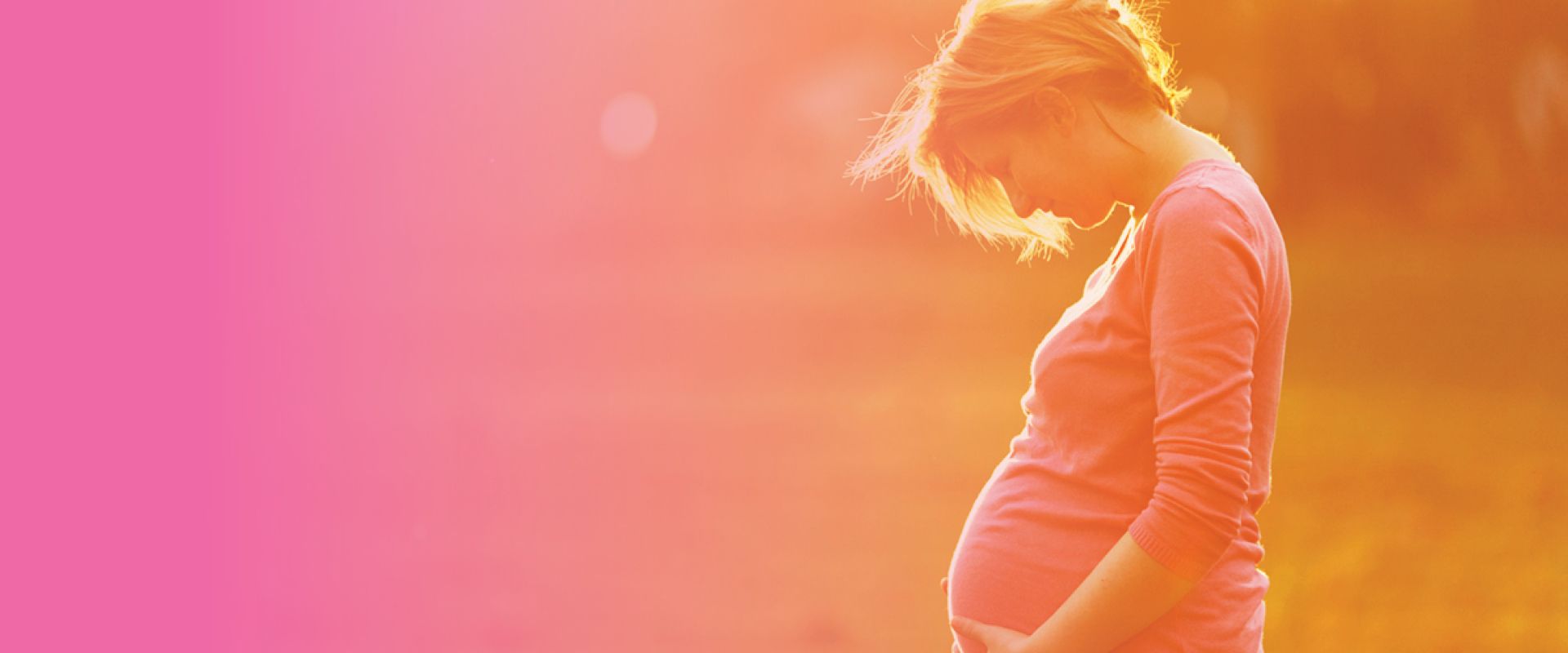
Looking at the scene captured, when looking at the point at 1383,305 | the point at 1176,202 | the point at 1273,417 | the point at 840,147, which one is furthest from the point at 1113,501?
the point at 840,147

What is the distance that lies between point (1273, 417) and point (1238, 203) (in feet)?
0.79

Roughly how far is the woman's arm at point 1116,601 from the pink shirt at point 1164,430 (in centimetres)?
2

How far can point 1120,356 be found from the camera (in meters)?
1.36

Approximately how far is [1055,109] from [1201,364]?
326 millimetres

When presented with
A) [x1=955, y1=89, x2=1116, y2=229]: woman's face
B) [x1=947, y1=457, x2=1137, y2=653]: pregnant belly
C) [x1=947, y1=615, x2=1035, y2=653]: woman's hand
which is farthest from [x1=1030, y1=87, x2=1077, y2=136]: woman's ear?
[x1=947, y1=615, x2=1035, y2=653]: woman's hand

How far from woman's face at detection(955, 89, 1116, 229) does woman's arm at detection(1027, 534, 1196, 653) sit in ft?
1.18

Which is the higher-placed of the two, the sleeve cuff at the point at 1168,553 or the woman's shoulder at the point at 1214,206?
the woman's shoulder at the point at 1214,206

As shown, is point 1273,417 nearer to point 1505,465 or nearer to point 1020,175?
point 1020,175

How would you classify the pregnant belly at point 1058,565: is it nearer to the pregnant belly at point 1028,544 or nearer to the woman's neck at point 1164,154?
the pregnant belly at point 1028,544

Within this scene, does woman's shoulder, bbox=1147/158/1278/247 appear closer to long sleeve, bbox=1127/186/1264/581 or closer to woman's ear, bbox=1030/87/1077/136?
long sleeve, bbox=1127/186/1264/581

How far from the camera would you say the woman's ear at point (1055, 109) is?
143 centimetres

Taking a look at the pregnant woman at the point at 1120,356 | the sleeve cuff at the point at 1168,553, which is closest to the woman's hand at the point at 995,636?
the pregnant woman at the point at 1120,356

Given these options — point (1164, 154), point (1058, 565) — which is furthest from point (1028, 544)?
point (1164, 154)

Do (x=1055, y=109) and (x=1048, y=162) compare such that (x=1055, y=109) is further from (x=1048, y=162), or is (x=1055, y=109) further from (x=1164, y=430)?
(x=1164, y=430)
